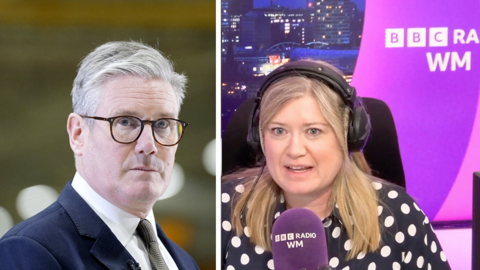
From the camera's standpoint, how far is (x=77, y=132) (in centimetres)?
228

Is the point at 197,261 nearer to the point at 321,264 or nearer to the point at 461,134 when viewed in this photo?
the point at 321,264

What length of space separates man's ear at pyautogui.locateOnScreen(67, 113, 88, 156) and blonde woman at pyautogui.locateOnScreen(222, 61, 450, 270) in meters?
0.75

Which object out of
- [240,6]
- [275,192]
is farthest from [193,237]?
[240,6]

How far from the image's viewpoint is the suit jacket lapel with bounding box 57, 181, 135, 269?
188 centimetres

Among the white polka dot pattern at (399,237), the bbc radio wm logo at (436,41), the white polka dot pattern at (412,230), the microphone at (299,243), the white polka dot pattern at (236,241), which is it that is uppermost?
the bbc radio wm logo at (436,41)

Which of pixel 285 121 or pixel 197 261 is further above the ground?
pixel 285 121

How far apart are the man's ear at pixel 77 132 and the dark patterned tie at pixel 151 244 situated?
42 centimetres

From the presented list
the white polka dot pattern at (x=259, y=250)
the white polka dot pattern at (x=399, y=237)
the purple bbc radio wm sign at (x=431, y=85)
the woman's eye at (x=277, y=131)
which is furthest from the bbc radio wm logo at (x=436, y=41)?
the white polka dot pattern at (x=259, y=250)

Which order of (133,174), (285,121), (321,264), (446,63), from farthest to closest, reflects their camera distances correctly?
(446,63)
(285,121)
(133,174)
(321,264)

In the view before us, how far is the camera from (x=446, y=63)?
8.80 ft

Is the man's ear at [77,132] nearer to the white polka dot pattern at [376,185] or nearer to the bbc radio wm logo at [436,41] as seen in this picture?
the white polka dot pattern at [376,185]

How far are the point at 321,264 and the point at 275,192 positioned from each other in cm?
66

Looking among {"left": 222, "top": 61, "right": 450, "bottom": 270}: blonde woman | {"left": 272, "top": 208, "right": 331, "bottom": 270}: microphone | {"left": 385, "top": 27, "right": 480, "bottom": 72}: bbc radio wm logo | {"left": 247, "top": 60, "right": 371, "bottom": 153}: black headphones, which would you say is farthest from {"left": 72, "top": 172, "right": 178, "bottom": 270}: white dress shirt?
{"left": 385, "top": 27, "right": 480, "bottom": 72}: bbc radio wm logo

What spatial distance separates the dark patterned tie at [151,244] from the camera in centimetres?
211
